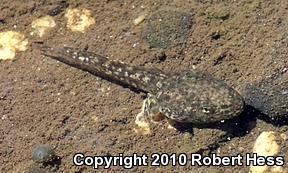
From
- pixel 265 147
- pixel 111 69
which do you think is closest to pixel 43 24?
pixel 111 69

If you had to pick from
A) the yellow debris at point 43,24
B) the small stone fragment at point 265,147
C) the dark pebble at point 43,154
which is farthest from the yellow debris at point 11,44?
the small stone fragment at point 265,147

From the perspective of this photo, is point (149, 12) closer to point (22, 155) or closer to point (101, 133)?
point (101, 133)

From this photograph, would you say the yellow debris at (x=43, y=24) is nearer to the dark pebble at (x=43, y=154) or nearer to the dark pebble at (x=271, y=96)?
the dark pebble at (x=43, y=154)

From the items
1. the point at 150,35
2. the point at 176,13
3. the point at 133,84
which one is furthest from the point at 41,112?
the point at 176,13

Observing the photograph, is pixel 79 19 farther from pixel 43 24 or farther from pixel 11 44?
pixel 11 44

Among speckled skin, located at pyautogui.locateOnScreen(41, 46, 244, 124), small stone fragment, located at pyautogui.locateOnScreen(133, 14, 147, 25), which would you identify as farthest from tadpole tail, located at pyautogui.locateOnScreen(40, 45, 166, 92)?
small stone fragment, located at pyautogui.locateOnScreen(133, 14, 147, 25)
